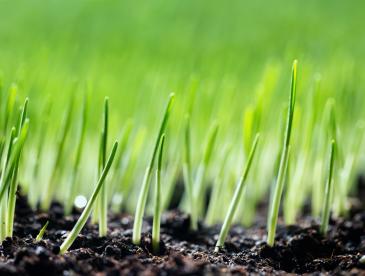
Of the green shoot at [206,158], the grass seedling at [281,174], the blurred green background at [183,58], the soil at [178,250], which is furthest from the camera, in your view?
the blurred green background at [183,58]

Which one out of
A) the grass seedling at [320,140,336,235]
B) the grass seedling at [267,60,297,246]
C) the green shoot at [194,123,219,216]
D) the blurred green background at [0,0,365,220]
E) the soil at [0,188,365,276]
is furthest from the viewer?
the blurred green background at [0,0,365,220]

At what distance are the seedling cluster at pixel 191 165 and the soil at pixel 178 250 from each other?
0.14 feet

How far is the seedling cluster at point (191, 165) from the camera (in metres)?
1.37

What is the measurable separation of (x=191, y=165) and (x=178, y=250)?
0.40 metres

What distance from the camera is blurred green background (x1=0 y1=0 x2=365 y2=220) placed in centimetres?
217

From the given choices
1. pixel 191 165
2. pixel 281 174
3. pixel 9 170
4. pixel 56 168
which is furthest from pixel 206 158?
pixel 9 170

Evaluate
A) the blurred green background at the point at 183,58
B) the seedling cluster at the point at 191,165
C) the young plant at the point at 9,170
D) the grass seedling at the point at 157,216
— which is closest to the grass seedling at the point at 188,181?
the seedling cluster at the point at 191,165

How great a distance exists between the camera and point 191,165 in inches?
70.0

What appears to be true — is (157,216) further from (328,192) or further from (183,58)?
(183,58)

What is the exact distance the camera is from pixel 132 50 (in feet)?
10.3

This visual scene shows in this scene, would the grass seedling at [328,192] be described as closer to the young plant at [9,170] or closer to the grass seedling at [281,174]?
the grass seedling at [281,174]

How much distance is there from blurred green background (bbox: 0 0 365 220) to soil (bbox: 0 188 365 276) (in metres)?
0.33

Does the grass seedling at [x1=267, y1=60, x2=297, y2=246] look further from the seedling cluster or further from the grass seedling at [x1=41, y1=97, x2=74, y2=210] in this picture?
the grass seedling at [x1=41, y1=97, x2=74, y2=210]

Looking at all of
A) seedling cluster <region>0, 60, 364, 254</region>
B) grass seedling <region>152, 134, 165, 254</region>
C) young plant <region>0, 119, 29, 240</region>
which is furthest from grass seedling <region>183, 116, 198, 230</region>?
young plant <region>0, 119, 29, 240</region>
